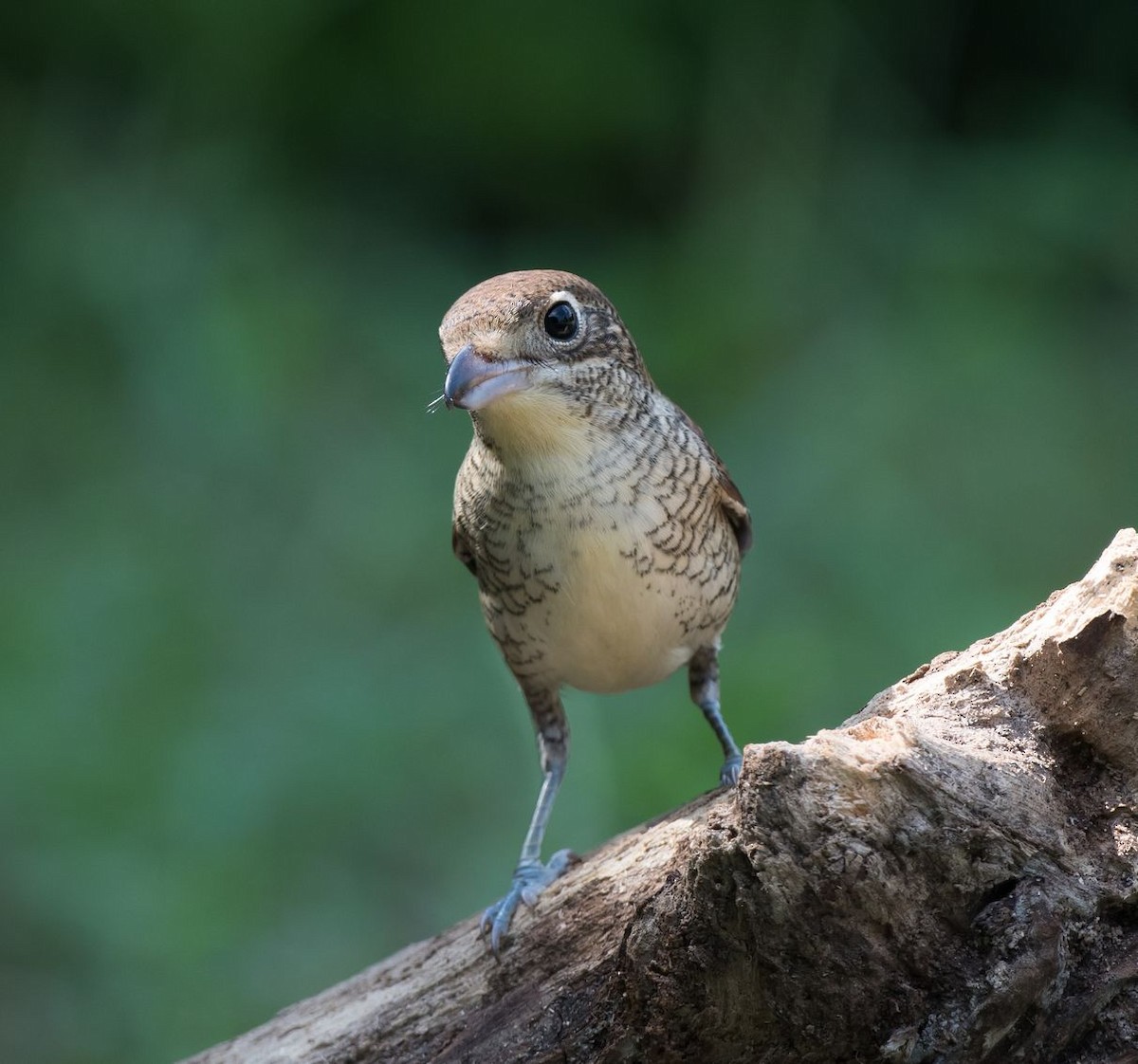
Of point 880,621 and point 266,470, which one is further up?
point 266,470

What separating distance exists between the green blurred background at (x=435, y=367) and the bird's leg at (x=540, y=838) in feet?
3.47

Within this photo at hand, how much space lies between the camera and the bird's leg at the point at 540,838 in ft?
9.78

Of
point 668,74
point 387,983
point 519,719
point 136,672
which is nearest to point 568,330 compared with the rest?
point 387,983

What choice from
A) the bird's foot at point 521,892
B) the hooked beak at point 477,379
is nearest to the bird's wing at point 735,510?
the hooked beak at point 477,379

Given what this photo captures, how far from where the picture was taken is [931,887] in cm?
211

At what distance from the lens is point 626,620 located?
10.6 feet

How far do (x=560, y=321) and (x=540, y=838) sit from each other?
132 centimetres

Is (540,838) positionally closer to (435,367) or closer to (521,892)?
(521,892)

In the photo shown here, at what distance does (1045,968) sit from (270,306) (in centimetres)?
473

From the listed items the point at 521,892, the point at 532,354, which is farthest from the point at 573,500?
the point at 521,892

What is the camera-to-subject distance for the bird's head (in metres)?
2.79

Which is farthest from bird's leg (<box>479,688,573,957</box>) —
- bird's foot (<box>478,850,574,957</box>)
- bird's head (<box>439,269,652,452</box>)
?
bird's head (<box>439,269,652,452</box>)

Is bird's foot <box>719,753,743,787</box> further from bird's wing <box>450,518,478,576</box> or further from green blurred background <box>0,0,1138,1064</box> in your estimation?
green blurred background <box>0,0,1138,1064</box>

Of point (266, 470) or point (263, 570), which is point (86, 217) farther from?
point (263, 570)
